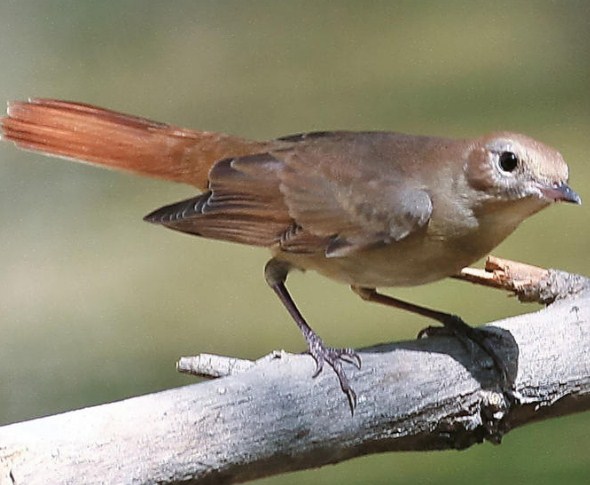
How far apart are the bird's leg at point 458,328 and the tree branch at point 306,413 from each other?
0.07 ft

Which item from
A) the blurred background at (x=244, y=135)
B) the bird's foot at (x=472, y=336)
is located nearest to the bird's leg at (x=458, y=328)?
the bird's foot at (x=472, y=336)

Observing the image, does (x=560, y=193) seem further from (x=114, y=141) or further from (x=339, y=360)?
(x=114, y=141)

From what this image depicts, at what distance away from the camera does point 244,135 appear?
513cm

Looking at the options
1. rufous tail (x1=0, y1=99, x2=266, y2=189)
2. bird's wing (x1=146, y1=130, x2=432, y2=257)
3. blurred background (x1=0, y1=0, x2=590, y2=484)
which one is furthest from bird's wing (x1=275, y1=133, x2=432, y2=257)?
blurred background (x1=0, y1=0, x2=590, y2=484)

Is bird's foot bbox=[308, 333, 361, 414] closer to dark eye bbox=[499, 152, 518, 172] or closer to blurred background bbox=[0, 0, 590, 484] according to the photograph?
dark eye bbox=[499, 152, 518, 172]

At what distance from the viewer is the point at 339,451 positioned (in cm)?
195

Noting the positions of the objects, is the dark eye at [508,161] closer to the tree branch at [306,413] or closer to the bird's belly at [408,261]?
the bird's belly at [408,261]

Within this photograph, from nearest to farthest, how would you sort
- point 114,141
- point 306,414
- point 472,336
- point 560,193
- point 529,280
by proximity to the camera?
point 306,414
point 560,193
point 472,336
point 529,280
point 114,141

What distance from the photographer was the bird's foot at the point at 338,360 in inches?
77.2

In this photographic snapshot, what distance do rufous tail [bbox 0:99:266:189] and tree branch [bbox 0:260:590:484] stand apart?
0.69 meters

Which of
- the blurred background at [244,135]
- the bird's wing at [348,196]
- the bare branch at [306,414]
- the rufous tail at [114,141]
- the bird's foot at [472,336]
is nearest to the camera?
the bare branch at [306,414]

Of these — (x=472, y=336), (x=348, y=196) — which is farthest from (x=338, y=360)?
(x=348, y=196)

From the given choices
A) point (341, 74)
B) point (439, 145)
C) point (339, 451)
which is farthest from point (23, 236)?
point (339, 451)

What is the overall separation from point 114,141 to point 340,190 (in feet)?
1.82
